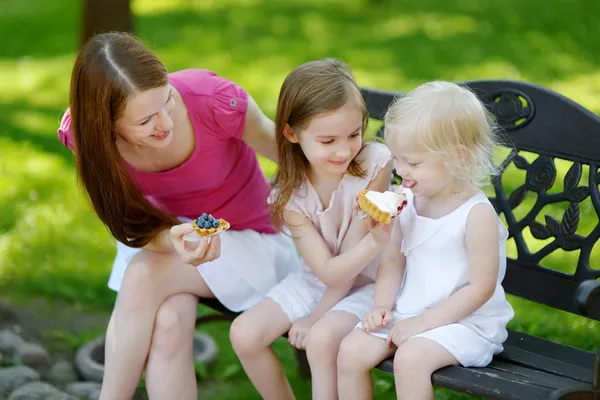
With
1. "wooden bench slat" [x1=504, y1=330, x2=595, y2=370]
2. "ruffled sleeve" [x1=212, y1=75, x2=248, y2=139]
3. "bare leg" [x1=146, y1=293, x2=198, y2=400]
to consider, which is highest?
"ruffled sleeve" [x1=212, y1=75, x2=248, y2=139]

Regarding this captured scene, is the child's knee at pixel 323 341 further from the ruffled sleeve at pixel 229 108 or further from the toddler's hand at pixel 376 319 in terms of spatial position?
the ruffled sleeve at pixel 229 108

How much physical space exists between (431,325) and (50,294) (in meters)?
2.58

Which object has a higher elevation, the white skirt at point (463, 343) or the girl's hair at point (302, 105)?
the girl's hair at point (302, 105)

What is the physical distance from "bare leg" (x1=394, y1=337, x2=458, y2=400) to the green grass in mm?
1075

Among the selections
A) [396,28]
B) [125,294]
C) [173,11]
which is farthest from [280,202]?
[173,11]

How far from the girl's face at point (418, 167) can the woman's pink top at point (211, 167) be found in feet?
2.34

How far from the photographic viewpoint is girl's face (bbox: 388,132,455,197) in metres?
2.88

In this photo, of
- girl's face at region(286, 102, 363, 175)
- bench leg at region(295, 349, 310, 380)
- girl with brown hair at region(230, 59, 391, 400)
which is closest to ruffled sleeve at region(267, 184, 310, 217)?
girl with brown hair at region(230, 59, 391, 400)

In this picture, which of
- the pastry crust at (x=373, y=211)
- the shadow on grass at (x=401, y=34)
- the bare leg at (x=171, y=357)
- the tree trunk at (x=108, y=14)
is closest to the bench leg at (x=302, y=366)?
the bare leg at (x=171, y=357)

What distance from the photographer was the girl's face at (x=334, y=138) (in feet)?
9.95

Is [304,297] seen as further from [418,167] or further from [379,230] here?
[418,167]

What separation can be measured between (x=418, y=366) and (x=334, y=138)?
797 millimetres

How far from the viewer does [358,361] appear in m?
2.87

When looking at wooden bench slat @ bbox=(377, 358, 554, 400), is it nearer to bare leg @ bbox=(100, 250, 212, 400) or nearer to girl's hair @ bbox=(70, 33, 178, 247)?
bare leg @ bbox=(100, 250, 212, 400)
